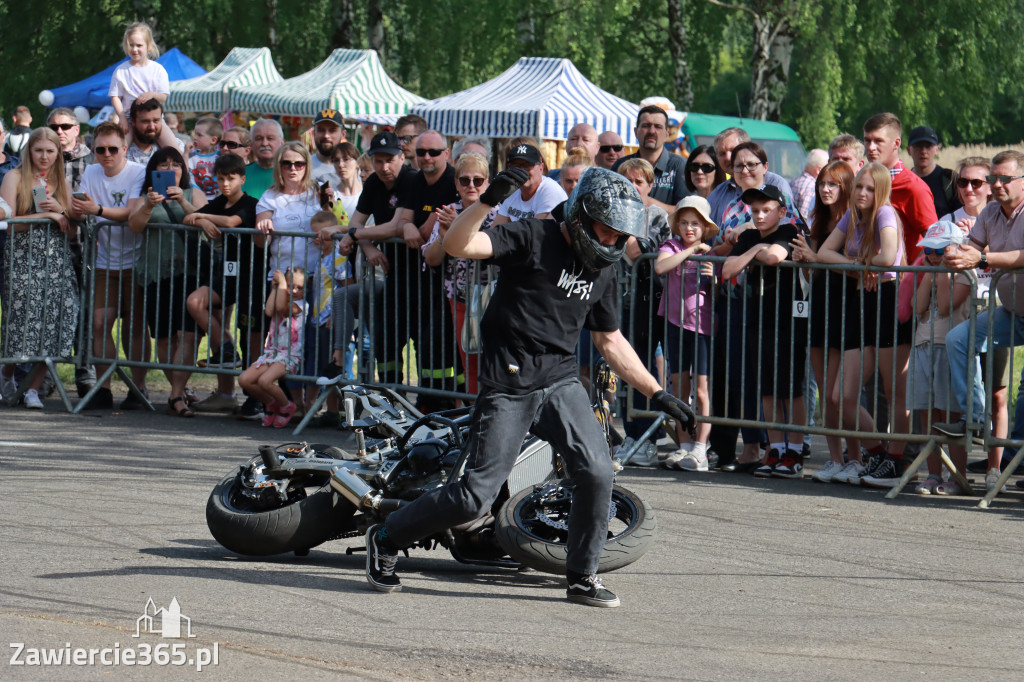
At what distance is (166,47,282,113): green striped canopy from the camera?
29.5m

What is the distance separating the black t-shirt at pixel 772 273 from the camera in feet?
31.0

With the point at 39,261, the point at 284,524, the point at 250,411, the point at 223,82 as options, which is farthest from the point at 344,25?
the point at 284,524

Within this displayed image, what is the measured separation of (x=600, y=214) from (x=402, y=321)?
5.25 metres

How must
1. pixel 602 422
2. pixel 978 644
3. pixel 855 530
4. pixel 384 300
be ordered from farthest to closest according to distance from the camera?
pixel 384 300 → pixel 855 530 → pixel 602 422 → pixel 978 644

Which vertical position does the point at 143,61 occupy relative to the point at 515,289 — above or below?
above

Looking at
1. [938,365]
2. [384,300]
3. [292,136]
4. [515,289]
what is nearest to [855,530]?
[938,365]

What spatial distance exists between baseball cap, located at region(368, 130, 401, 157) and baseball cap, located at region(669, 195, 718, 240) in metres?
2.20

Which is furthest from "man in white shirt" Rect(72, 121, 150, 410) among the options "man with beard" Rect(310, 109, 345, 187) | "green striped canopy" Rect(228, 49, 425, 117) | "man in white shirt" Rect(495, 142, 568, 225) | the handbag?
"green striped canopy" Rect(228, 49, 425, 117)

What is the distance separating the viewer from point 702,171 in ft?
34.4

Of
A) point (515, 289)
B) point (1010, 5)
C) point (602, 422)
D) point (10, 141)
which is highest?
point (1010, 5)

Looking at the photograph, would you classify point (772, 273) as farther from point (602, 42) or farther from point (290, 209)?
point (602, 42)

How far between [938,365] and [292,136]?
76.0 ft

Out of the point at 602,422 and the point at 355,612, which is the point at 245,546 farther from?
the point at 602,422

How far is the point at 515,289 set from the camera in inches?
234
